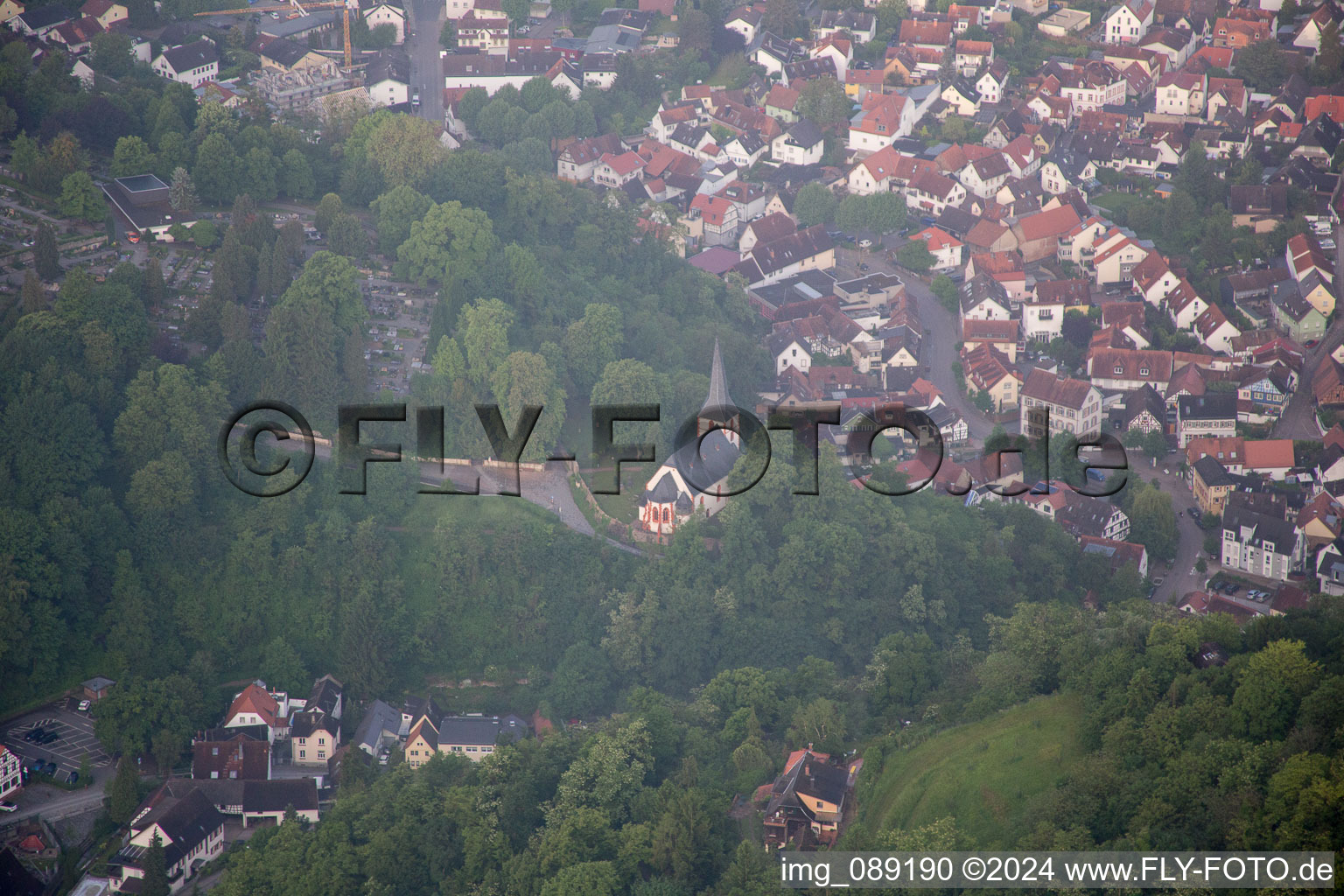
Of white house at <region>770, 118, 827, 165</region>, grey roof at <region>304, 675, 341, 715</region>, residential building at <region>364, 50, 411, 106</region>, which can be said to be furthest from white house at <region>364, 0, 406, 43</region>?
grey roof at <region>304, 675, 341, 715</region>

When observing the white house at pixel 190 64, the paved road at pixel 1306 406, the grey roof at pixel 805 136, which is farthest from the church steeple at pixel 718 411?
the white house at pixel 190 64

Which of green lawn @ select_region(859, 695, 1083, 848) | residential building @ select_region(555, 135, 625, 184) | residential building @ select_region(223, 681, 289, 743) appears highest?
residential building @ select_region(555, 135, 625, 184)

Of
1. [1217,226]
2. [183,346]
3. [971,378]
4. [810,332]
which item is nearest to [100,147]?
[183,346]

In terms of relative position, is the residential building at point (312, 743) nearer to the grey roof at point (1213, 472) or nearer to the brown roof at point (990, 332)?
the grey roof at point (1213, 472)

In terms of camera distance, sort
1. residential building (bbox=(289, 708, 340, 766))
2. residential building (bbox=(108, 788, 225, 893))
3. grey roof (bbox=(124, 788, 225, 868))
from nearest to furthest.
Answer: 1. residential building (bbox=(108, 788, 225, 893))
2. grey roof (bbox=(124, 788, 225, 868))
3. residential building (bbox=(289, 708, 340, 766))

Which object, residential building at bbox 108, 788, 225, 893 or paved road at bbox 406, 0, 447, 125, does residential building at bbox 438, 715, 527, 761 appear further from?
paved road at bbox 406, 0, 447, 125

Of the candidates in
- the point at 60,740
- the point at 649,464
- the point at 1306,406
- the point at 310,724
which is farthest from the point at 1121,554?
the point at 60,740

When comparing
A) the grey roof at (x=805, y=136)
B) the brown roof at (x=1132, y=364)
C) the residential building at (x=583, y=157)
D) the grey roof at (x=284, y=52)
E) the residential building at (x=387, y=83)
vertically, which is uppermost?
the grey roof at (x=284, y=52)
